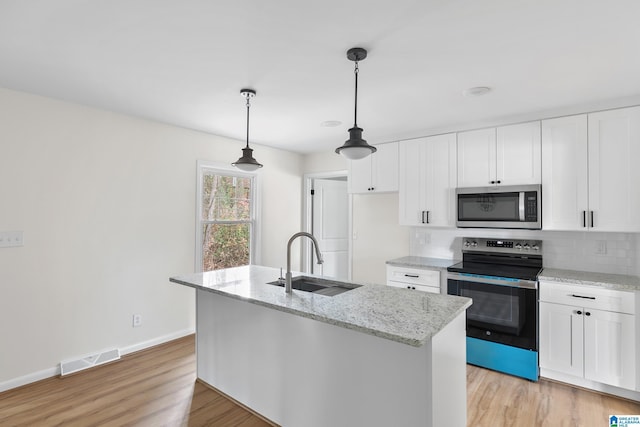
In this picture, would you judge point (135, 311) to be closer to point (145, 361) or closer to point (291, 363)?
point (145, 361)

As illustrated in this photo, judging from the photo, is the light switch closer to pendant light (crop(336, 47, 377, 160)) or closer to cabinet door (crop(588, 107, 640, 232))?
pendant light (crop(336, 47, 377, 160))

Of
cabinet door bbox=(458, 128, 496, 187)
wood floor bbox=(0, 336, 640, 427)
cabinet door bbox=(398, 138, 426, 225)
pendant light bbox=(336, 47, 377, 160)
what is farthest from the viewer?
cabinet door bbox=(398, 138, 426, 225)

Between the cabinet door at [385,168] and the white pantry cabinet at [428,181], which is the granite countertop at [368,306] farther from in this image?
the cabinet door at [385,168]

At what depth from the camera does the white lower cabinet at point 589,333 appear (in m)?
2.51

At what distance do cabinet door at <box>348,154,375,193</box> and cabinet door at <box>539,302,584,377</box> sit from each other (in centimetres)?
216

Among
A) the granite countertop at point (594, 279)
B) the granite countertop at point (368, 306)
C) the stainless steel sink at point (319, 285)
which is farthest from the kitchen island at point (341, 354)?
the granite countertop at point (594, 279)

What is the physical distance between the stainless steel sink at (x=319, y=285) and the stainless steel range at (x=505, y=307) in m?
1.43

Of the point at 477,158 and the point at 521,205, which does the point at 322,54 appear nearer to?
the point at 477,158

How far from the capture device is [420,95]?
2693 mm

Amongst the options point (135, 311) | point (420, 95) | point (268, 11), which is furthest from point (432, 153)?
point (135, 311)

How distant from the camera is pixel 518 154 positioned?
3.13 metres

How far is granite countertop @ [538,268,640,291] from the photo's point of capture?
8.31 ft

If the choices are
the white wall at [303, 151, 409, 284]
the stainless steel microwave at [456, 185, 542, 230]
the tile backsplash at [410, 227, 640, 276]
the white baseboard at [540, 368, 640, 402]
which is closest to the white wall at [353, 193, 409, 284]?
the white wall at [303, 151, 409, 284]

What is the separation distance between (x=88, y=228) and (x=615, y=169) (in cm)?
455
